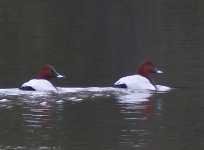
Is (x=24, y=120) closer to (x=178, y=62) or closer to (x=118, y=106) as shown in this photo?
(x=118, y=106)

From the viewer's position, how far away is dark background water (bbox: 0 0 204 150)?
60.8ft

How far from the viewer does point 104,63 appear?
3316 centimetres

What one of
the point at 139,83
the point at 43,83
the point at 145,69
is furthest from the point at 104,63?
the point at 43,83

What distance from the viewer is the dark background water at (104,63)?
18.5 meters

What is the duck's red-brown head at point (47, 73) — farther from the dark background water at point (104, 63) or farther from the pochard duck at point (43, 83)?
the dark background water at point (104, 63)

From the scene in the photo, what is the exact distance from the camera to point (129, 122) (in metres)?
20.1

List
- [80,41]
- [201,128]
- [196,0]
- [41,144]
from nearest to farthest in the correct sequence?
[41,144]
[201,128]
[80,41]
[196,0]

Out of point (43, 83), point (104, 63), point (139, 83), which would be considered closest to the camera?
point (43, 83)

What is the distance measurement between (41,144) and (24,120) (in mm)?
2794

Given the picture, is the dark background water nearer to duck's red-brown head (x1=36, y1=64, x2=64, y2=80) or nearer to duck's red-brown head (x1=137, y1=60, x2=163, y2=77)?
duck's red-brown head (x1=137, y1=60, x2=163, y2=77)

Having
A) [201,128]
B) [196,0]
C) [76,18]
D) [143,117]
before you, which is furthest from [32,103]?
[196,0]

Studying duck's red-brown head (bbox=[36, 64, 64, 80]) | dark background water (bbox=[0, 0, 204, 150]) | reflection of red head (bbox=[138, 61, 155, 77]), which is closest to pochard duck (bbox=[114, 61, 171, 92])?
reflection of red head (bbox=[138, 61, 155, 77])

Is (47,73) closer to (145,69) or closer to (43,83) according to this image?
(43,83)

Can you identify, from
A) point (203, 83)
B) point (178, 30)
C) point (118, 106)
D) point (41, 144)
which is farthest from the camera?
point (178, 30)
